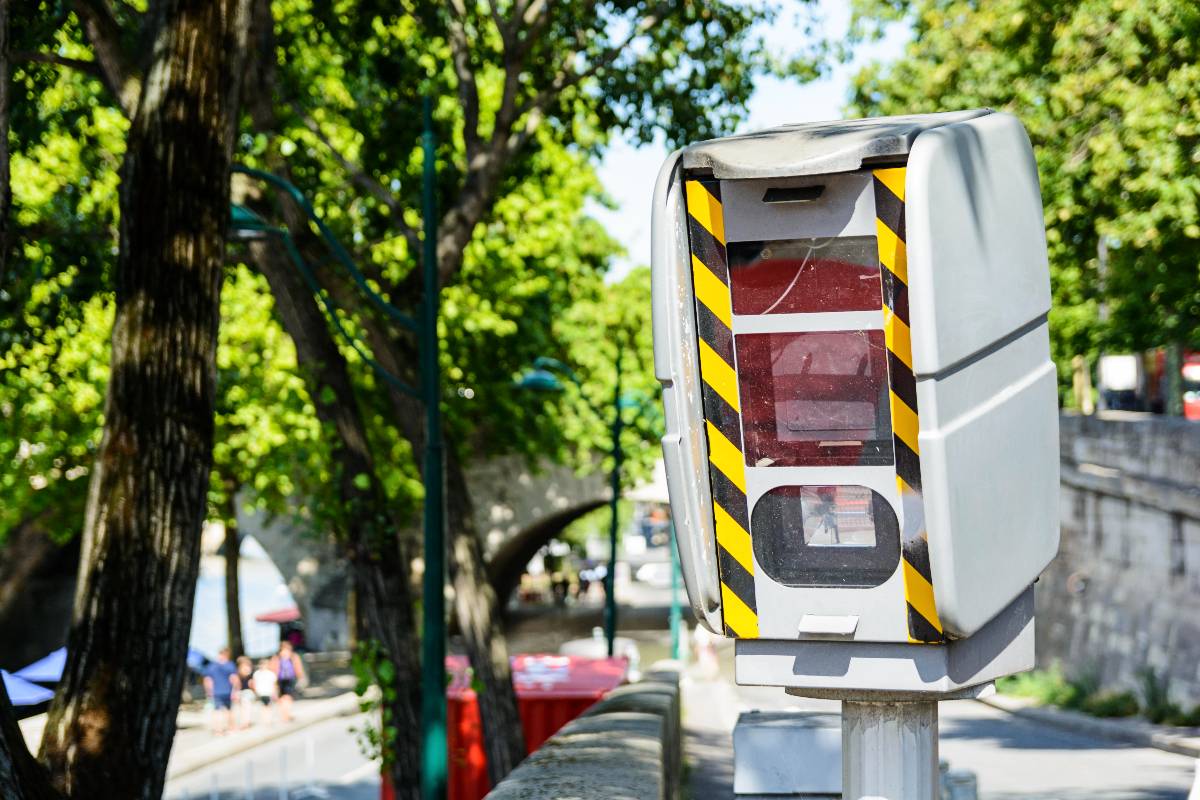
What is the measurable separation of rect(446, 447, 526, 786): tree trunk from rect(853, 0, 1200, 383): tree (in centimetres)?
1029

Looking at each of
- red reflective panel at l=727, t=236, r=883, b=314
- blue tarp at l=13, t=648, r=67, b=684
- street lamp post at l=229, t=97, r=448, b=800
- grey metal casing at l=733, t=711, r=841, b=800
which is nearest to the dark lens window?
red reflective panel at l=727, t=236, r=883, b=314

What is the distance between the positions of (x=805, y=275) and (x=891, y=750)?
4.08 feet

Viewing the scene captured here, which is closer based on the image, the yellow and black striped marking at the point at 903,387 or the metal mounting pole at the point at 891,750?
the yellow and black striped marking at the point at 903,387

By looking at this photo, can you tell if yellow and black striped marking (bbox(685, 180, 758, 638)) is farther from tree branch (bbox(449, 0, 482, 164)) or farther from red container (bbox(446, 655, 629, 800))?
red container (bbox(446, 655, 629, 800))

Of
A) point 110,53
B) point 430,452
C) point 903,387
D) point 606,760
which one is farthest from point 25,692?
point 903,387

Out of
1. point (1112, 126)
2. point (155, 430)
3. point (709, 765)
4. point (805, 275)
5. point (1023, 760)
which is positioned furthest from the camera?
point (1112, 126)

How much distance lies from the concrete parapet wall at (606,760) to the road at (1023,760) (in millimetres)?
1641

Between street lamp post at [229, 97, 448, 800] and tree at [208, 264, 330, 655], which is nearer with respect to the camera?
street lamp post at [229, 97, 448, 800]

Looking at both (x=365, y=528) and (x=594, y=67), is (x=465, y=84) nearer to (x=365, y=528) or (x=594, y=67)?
(x=594, y=67)

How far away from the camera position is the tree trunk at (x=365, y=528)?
13.1m

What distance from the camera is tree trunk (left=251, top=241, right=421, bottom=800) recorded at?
514 inches

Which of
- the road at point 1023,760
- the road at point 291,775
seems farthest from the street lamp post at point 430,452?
the road at point 291,775

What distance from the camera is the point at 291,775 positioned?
79.0 ft

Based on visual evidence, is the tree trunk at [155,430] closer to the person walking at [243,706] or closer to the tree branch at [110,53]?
the tree branch at [110,53]
